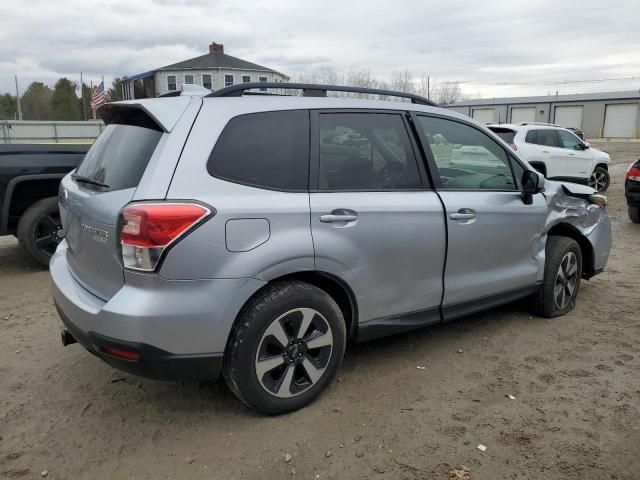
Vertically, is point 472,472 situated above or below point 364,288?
below

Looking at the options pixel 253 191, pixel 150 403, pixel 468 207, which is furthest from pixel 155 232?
pixel 468 207

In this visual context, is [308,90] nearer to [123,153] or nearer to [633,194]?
[123,153]

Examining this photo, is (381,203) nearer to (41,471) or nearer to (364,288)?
(364,288)

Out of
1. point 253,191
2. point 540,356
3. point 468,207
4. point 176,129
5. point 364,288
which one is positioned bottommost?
point 540,356

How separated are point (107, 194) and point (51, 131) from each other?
80.8 feet

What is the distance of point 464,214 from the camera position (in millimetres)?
3641

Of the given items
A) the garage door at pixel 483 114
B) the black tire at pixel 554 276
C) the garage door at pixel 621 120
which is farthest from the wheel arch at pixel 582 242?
the garage door at pixel 483 114

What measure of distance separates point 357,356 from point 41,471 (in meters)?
2.06

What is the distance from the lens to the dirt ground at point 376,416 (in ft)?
8.71

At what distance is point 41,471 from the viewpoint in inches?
103

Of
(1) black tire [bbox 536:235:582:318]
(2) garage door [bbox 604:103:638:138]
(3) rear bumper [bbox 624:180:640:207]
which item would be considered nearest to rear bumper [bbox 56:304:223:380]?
(1) black tire [bbox 536:235:582:318]

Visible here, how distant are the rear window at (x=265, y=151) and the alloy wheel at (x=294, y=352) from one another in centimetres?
73

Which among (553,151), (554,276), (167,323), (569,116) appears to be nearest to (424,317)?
(554,276)

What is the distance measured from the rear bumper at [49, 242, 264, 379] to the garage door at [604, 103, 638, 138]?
178ft
